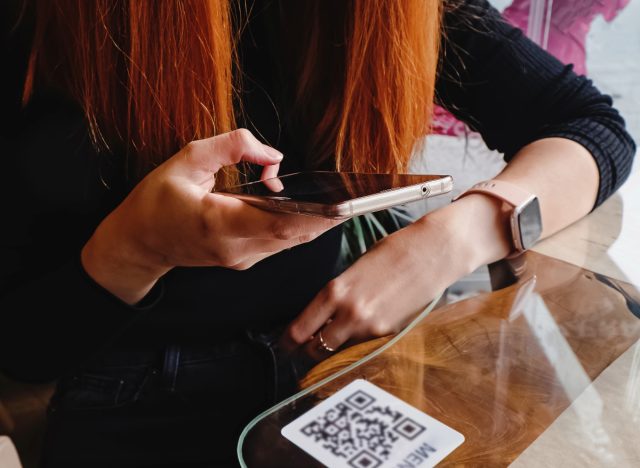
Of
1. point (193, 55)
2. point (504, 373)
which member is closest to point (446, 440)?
point (504, 373)

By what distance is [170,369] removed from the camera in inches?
28.0

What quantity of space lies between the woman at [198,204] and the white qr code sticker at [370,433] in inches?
4.0

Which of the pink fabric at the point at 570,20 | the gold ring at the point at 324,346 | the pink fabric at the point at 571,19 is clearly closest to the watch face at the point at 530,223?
the gold ring at the point at 324,346

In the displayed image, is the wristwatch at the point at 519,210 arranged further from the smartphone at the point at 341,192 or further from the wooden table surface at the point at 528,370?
the smartphone at the point at 341,192

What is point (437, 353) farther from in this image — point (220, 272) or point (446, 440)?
point (220, 272)

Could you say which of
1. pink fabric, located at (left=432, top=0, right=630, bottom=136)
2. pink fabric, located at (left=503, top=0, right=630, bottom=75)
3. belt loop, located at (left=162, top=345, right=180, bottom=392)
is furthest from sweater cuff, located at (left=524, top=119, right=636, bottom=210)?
pink fabric, located at (left=503, top=0, right=630, bottom=75)

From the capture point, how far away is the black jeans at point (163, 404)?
705mm

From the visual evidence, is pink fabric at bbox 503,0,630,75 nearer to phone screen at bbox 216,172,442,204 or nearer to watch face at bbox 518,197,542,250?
watch face at bbox 518,197,542,250

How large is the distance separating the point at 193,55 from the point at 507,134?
0.60 meters

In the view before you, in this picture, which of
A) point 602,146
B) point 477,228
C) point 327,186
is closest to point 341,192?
point 327,186

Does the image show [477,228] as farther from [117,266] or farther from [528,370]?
[117,266]

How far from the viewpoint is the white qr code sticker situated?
0.45m

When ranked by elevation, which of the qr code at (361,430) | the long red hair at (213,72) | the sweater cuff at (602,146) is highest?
the long red hair at (213,72)

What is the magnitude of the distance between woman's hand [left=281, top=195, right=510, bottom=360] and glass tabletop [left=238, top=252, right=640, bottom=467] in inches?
1.0
